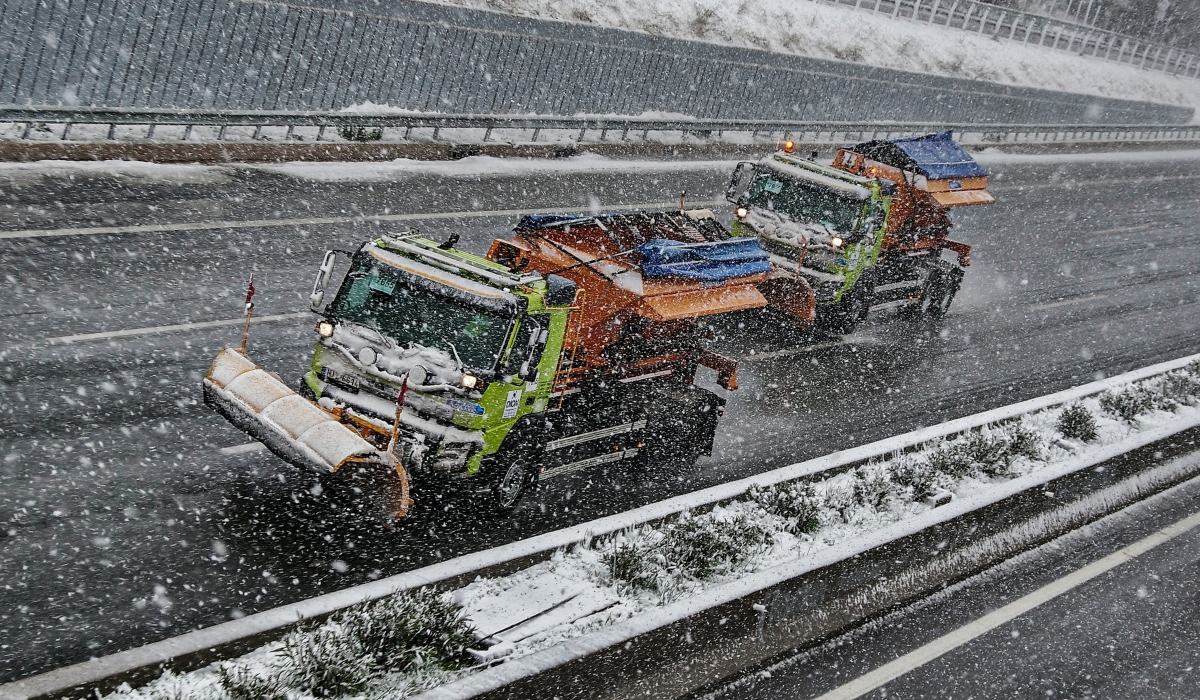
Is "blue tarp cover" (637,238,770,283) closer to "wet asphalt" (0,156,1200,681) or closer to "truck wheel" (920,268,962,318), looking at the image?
"wet asphalt" (0,156,1200,681)

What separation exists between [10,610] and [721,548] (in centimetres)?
524

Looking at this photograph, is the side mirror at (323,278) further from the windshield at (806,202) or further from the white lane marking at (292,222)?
the windshield at (806,202)

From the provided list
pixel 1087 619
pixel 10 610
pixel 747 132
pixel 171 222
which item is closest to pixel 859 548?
pixel 1087 619

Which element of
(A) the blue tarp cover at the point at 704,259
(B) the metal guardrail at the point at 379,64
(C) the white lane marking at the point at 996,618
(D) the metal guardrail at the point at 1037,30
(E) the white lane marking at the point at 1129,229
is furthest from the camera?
(D) the metal guardrail at the point at 1037,30

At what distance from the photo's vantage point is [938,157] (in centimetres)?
1991

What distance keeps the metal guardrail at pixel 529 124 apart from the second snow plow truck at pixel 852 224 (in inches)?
261

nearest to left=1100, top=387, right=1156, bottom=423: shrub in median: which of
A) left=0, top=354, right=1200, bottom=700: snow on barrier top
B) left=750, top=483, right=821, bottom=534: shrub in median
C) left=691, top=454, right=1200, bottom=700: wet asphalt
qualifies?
left=691, top=454, right=1200, bottom=700: wet asphalt

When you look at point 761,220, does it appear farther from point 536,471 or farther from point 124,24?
point 124,24

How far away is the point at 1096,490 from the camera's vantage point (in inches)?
434

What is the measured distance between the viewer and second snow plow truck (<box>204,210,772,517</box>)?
854cm

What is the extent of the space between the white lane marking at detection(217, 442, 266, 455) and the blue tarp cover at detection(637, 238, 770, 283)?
177 inches

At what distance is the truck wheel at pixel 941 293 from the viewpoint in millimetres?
19203

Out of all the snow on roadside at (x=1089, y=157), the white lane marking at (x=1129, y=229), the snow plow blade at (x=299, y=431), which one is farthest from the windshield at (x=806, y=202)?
the snow on roadside at (x=1089, y=157)

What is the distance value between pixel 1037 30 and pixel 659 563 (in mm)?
49162
